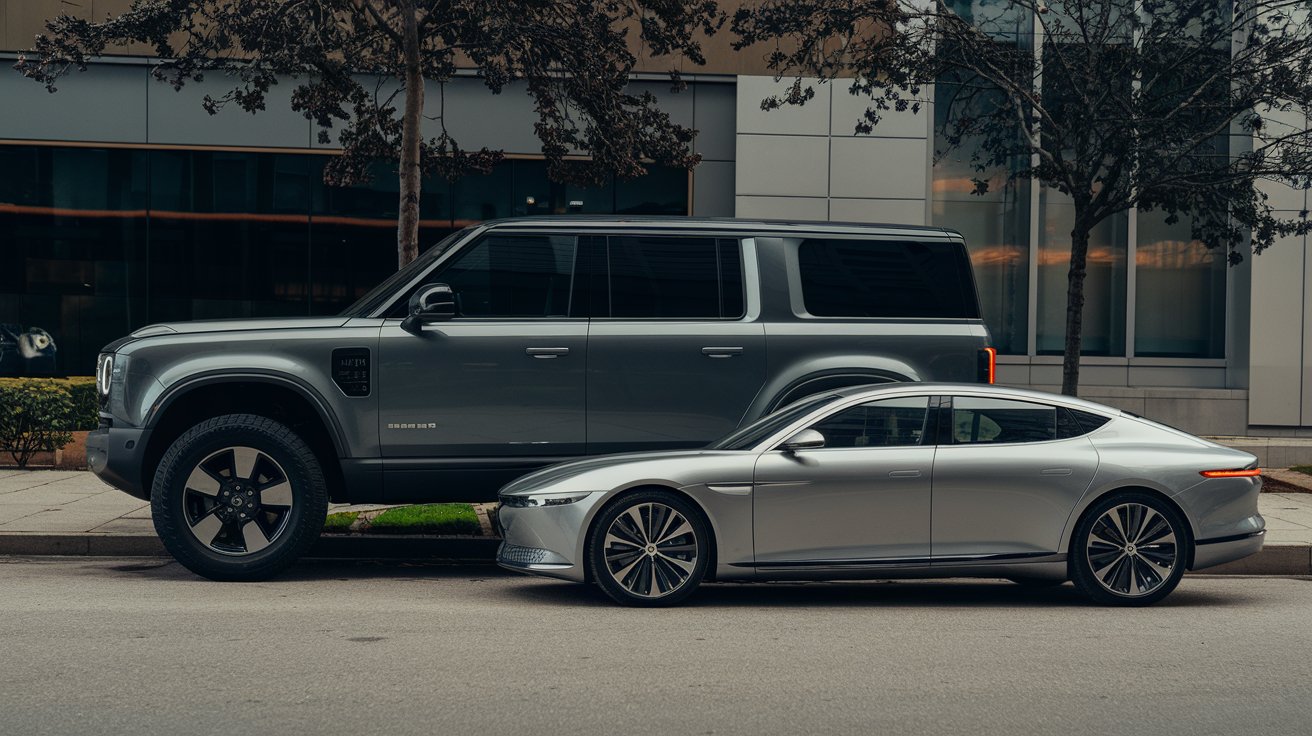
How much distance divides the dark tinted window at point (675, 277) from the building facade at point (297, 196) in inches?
366

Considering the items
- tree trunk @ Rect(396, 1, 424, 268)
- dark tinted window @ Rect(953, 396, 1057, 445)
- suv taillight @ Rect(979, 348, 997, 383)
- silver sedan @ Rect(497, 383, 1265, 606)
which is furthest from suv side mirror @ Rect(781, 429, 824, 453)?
tree trunk @ Rect(396, 1, 424, 268)

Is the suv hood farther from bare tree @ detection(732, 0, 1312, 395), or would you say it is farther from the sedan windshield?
bare tree @ detection(732, 0, 1312, 395)

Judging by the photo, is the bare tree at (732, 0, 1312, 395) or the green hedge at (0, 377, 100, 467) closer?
the bare tree at (732, 0, 1312, 395)

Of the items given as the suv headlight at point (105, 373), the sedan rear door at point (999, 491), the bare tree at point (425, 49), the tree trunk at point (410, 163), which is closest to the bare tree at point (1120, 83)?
the bare tree at point (425, 49)

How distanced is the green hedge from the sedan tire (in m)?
8.95

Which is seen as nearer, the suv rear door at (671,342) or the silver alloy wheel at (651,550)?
the silver alloy wheel at (651,550)

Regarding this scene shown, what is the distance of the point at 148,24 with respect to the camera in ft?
38.9

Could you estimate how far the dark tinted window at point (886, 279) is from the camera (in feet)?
29.8

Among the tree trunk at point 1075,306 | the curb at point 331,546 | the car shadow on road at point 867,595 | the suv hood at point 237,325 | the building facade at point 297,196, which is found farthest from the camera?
the building facade at point 297,196

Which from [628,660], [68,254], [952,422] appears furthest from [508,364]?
[68,254]

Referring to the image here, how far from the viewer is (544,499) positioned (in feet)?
24.8

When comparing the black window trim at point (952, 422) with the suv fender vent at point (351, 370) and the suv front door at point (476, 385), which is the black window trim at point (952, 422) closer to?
the suv front door at point (476, 385)

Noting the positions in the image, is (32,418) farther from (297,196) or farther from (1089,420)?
(1089,420)

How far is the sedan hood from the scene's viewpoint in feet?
24.9
